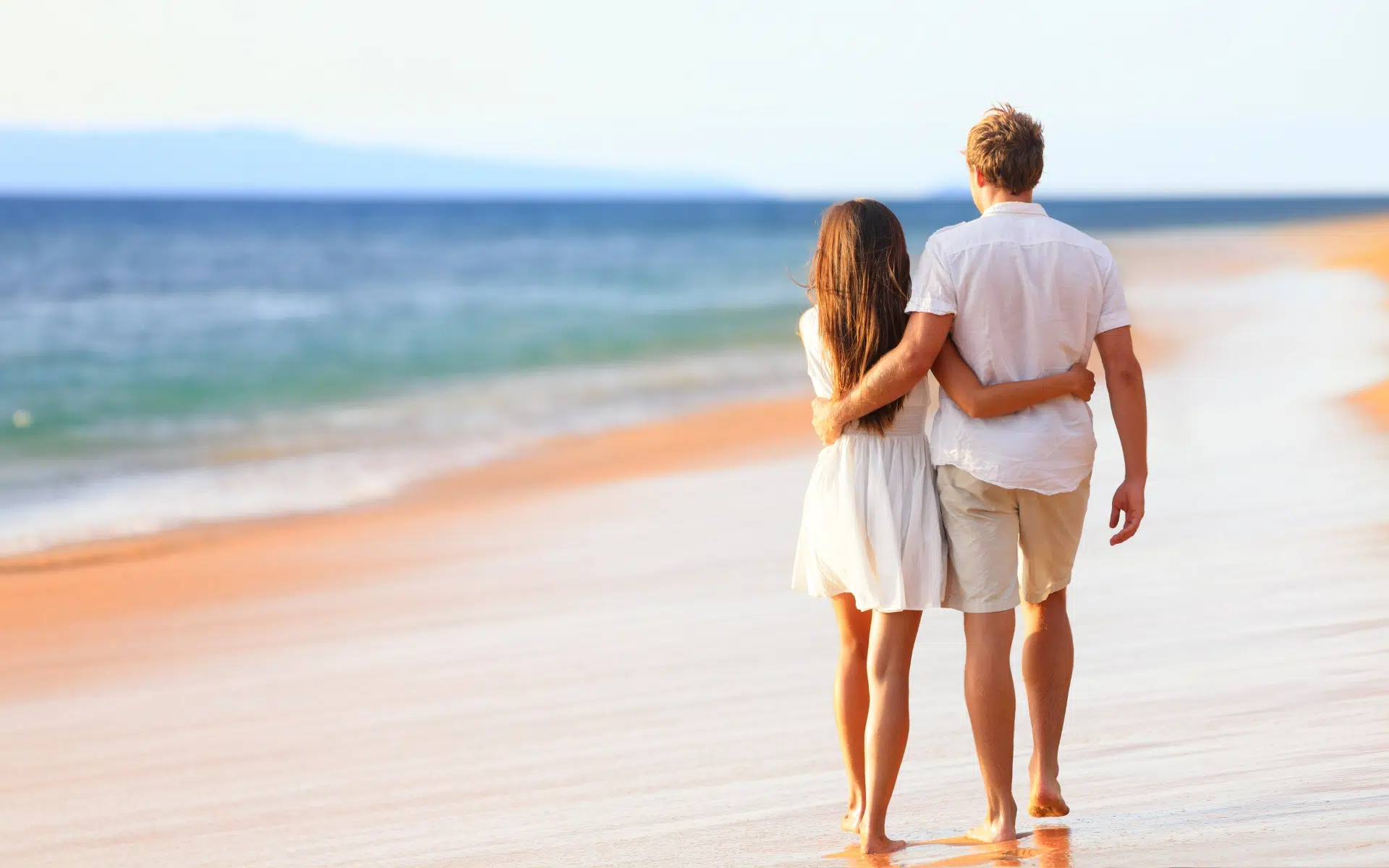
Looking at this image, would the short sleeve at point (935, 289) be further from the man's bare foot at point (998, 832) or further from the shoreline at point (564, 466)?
the shoreline at point (564, 466)

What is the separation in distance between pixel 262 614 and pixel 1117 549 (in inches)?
139

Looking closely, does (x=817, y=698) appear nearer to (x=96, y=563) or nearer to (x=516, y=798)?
(x=516, y=798)

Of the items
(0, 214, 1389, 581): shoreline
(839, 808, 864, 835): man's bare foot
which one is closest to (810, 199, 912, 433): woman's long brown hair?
(839, 808, 864, 835): man's bare foot

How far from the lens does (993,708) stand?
2.94m

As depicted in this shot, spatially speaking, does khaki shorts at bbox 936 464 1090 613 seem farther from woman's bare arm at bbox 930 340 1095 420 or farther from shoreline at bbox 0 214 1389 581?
shoreline at bbox 0 214 1389 581

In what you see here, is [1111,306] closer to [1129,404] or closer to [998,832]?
Answer: [1129,404]

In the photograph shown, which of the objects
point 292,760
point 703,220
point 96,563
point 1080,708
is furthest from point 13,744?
point 703,220

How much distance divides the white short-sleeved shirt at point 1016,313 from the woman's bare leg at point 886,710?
1.25 ft

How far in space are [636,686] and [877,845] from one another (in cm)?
152

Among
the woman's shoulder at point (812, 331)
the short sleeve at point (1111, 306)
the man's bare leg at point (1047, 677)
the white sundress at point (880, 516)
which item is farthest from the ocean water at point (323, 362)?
the man's bare leg at point (1047, 677)

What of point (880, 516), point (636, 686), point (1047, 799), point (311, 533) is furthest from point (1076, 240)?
point (311, 533)

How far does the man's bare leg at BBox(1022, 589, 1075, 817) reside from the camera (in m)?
3.11

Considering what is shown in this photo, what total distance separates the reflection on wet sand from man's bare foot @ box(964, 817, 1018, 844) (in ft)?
0.04

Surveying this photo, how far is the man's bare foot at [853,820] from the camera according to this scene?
10.1 feet
